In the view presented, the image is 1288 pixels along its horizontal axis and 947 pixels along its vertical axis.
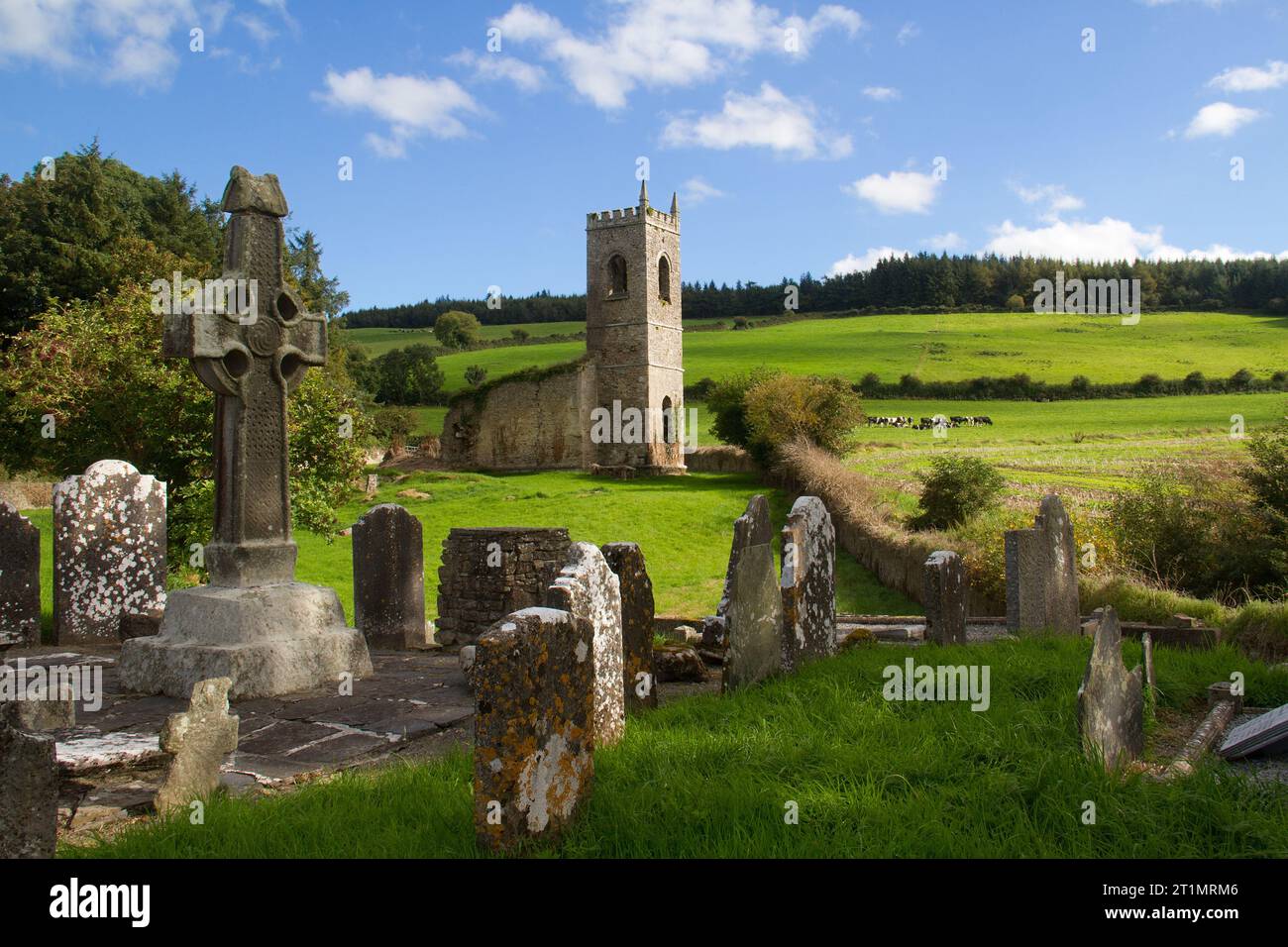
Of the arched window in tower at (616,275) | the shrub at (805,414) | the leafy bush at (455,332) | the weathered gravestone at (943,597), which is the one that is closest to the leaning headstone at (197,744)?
the weathered gravestone at (943,597)

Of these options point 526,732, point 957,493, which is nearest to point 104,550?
point 526,732

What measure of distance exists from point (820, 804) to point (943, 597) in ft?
18.0

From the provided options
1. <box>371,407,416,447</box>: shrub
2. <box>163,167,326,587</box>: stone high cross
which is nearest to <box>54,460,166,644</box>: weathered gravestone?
<box>163,167,326,587</box>: stone high cross

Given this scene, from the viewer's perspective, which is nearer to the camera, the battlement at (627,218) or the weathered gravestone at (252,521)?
the weathered gravestone at (252,521)

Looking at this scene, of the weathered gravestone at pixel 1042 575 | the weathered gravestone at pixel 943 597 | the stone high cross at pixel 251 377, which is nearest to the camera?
the stone high cross at pixel 251 377

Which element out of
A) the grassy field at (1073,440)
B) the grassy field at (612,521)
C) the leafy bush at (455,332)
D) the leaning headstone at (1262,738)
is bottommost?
the grassy field at (612,521)

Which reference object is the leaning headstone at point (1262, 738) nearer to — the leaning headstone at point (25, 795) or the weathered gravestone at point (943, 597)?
the weathered gravestone at point (943, 597)

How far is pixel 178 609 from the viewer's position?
7500 mm

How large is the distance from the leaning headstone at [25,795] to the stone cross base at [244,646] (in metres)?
3.73

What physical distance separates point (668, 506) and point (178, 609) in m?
26.4

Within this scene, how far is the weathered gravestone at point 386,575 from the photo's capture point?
9961mm

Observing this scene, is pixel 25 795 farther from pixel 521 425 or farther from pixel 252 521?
pixel 521 425

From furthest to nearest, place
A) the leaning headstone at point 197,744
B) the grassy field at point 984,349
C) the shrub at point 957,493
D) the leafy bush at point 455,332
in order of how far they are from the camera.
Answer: the leafy bush at point 455,332 → the grassy field at point 984,349 → the shrub at point 957,493 → the leaning headstone at point 197,744

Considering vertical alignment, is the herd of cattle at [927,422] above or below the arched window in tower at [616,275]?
below
